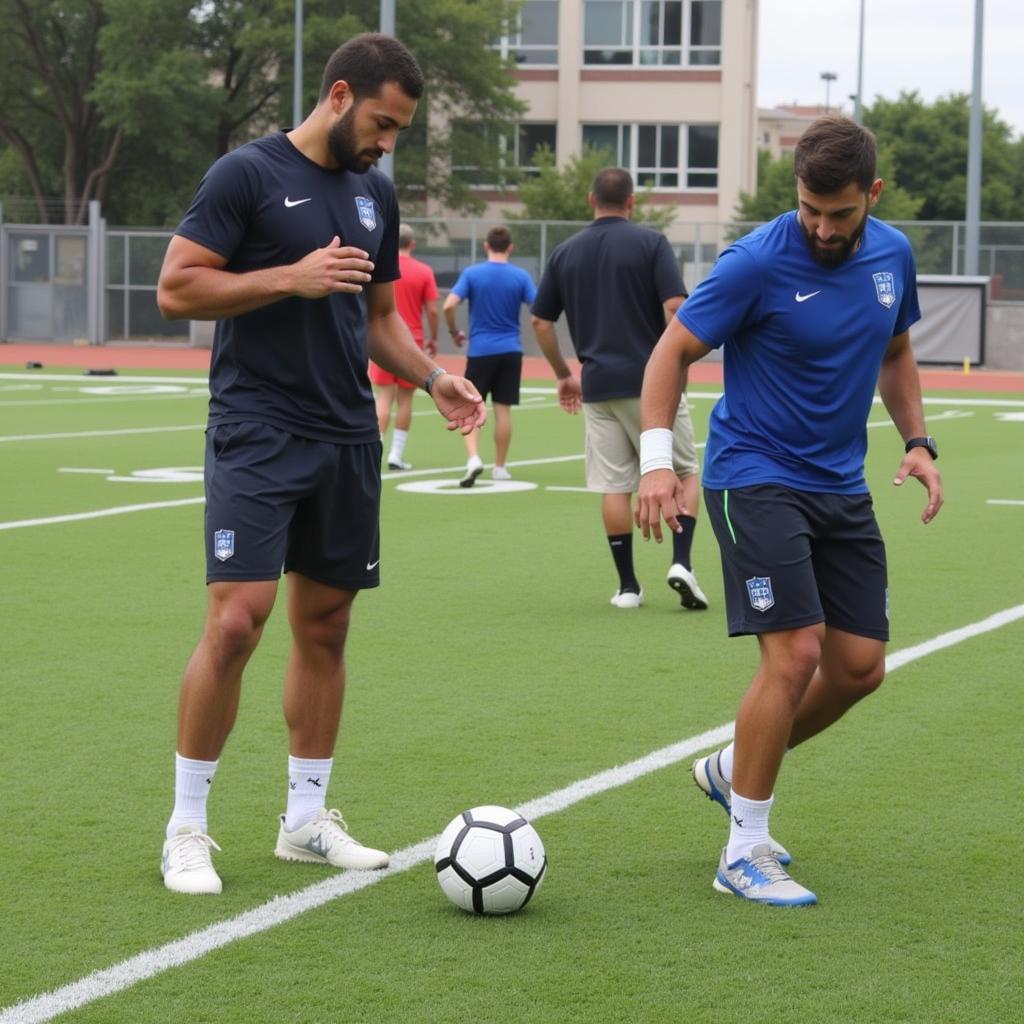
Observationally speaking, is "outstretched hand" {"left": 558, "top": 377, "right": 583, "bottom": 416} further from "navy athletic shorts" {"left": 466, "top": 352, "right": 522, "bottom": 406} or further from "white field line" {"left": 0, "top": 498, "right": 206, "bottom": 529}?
"navy athletic shorts" {"left": 466, "top": 352, "right": 522, "bottom": 406}

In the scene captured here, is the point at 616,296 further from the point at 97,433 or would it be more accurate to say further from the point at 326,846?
the point at 97,433

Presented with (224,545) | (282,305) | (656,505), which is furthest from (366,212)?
(656,505)

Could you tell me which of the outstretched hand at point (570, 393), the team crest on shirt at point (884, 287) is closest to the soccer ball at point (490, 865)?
the team crest on shirt at point (884, 287)

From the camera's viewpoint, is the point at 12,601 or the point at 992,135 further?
the point at 992,135

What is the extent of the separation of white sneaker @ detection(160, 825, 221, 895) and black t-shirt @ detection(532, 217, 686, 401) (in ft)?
16.4

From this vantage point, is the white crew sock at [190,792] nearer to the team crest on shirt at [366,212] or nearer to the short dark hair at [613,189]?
the team crest on shirt at [366,212]

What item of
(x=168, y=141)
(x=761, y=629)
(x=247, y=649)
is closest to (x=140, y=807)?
(x=247, y=649)

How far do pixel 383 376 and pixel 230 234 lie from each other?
38.3 ft

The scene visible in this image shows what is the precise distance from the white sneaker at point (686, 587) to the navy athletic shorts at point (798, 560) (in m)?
4.16

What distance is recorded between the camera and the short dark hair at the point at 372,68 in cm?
464

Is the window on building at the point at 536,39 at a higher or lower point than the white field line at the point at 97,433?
higher

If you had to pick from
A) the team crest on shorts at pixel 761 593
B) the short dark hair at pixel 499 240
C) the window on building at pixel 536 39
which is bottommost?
the team crest on shorts at pixel 761 593

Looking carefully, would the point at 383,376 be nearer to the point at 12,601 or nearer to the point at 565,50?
the point at 12,601

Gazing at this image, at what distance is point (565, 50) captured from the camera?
62281 millimetres
